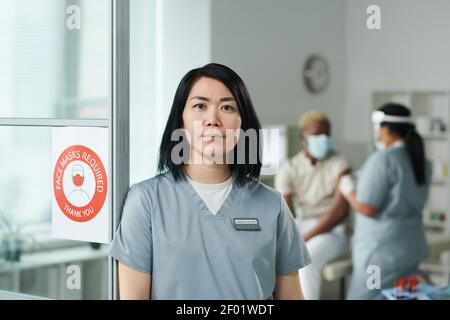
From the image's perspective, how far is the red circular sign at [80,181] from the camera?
129 centimetres

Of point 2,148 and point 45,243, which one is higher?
point 2,148

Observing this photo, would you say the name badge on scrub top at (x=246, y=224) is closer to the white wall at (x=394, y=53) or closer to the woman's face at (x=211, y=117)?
the woman's face at (x=211, y=117)

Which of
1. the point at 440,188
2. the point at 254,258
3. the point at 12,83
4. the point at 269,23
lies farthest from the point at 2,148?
the point at 440,188

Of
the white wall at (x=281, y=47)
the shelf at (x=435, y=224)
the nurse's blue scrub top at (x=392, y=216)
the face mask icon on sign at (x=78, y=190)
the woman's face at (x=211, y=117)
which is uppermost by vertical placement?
the white wall at (x=281, y=47)

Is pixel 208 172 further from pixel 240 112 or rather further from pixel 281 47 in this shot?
pixel 281 47

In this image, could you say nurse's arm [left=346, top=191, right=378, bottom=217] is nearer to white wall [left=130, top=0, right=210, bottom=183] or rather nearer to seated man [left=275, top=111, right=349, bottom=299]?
seated man [left=275, top=111, right=349, bottom=299]

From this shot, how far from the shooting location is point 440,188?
154 inches

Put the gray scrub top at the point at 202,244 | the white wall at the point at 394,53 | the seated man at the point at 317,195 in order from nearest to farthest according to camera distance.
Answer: the gray scrub top at the point at 202,244 → the seated man at the point at 317,195 → the white wall at the point at 394,53

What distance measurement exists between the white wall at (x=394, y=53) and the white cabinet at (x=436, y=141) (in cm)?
8

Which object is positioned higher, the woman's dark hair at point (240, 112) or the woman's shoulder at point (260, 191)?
the woman's dark hair at point (240, 112)

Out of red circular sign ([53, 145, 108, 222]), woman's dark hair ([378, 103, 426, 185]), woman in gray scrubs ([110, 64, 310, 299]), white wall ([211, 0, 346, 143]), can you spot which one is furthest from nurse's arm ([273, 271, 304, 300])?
white wall ([211, 0, 346, 143])

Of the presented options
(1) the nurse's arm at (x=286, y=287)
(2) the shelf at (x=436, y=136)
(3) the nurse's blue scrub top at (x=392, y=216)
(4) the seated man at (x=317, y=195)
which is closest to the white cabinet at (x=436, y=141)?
(2) the shelf at (x=436, y=136)

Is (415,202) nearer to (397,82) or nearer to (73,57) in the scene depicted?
(73,57)

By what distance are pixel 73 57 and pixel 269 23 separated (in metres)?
2.30
